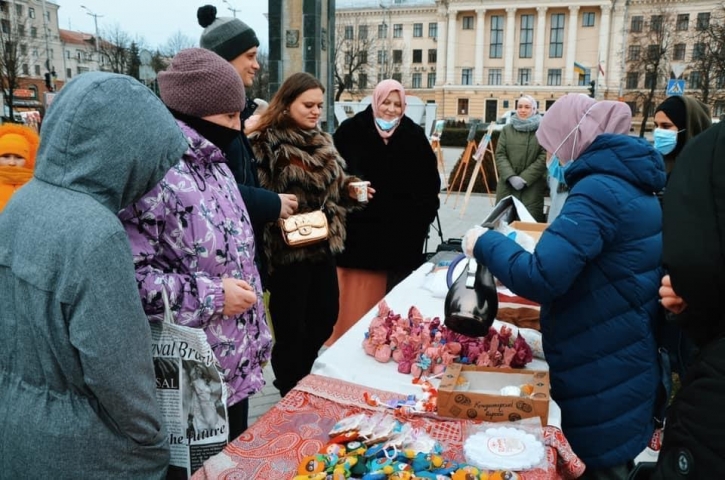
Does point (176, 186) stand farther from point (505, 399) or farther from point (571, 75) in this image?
point (571, 75)

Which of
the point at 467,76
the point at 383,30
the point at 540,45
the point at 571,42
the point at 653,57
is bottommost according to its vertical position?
the point at 653,57

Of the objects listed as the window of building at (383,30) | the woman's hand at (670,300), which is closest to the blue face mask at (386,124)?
the woman's hand at (670,300)

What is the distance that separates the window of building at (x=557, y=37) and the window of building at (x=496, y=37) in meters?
4.84

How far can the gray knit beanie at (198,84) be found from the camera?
203 cm

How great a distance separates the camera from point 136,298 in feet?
4.44

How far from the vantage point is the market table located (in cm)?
154

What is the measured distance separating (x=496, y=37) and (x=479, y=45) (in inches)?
82.5

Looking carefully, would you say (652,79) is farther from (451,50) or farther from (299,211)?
(299,211)

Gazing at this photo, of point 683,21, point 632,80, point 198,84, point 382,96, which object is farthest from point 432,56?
point 198,84

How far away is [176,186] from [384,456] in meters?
0.98

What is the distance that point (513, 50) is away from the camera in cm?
5756

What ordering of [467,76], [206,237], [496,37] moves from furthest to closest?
1. [467,76]
2. [496,37]
3. [206,237]

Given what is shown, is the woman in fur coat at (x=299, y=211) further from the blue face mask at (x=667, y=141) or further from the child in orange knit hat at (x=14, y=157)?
the blue face mask at (x=667, y=141)

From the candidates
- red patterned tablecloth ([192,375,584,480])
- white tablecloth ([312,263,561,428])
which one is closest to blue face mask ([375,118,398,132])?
white tablecloth ([312,263,561,428])
